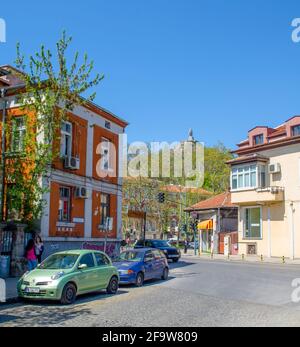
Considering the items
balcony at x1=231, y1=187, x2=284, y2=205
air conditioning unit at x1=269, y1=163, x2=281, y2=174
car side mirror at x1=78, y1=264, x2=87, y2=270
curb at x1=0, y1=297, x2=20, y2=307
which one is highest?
air conditioning unit at x1=269, y1=163, x2=281, y2=174

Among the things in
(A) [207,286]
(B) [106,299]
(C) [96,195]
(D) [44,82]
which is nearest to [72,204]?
(C) [96,195]

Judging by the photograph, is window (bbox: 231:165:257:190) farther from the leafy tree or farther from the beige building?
the leafy tree

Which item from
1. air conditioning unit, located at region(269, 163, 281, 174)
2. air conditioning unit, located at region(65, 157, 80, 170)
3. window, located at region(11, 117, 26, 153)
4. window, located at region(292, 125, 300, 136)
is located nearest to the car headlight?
window, located at region(11, 117, 26, 153)

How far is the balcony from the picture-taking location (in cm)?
3700

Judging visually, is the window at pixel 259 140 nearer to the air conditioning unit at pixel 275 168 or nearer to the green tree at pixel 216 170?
the air conditioning unit at pixel 275 168

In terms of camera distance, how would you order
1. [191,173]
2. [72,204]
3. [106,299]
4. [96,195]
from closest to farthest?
[106,299]
[72,204]
[96,195]
[191,173]

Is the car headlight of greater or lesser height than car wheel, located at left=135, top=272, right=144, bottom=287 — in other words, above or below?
above

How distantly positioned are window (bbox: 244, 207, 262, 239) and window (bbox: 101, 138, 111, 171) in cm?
1758

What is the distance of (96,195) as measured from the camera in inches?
1023

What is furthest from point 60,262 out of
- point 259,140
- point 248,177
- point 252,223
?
point 259,140

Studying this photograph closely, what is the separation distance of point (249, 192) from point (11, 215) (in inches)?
921
